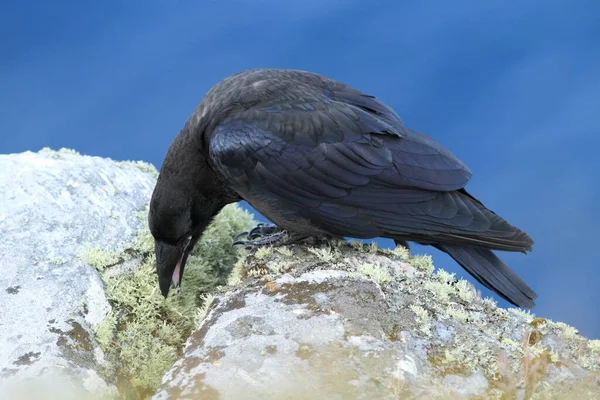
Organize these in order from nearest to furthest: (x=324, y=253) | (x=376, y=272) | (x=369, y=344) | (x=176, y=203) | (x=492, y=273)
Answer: (x=369, y=344)
(x=376, y=272)
(x=324, y=253)
(x=492, y=273)
(x=176, y=203)

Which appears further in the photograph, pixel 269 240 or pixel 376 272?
pixel 269 240

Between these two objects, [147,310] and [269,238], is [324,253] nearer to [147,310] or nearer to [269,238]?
[269,238]

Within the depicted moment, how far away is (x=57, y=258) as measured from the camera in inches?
195

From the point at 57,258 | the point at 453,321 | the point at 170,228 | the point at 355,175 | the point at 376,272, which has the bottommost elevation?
the point at 453,321

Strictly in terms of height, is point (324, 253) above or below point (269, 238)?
below

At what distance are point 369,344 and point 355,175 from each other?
1.54 m

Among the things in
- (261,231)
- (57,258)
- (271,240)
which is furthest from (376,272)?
(57,258)

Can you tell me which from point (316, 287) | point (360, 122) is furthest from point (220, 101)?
point (316, 287)

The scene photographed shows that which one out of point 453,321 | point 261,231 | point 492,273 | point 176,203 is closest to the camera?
point 453,321

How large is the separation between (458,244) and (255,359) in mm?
1929

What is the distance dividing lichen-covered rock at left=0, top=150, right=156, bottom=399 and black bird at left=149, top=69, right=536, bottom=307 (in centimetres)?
113

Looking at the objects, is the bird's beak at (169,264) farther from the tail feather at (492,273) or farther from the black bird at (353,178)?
the tail feather at (492,273)

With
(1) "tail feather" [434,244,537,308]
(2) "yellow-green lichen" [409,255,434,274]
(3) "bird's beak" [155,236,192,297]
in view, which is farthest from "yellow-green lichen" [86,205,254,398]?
(1) "tail feather" [434,244,537,308]

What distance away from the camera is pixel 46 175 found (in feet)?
19.0
